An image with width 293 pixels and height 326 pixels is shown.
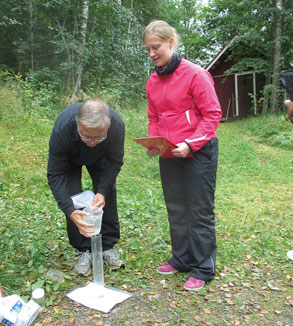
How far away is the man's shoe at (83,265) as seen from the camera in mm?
2899

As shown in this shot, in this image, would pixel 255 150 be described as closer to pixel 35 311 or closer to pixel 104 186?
pixel 104 186

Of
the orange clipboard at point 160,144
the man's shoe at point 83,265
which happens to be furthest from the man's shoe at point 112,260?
the orange clipboard at point 160,144

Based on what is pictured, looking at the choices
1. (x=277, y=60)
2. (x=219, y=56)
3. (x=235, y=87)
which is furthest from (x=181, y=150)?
(x=235, y=87)

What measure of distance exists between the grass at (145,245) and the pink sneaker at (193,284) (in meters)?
0.05

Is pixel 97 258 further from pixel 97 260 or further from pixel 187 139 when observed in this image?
pixel 187 139

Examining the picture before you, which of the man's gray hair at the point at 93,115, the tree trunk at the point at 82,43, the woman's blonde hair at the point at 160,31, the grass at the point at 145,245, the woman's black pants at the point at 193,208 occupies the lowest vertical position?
the grass at the point at 145,245

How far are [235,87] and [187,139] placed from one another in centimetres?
1730

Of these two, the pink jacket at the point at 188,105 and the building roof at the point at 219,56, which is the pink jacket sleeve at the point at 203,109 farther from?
the building roof at the point at 219,56

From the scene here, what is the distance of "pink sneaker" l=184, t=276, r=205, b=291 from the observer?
107 inches

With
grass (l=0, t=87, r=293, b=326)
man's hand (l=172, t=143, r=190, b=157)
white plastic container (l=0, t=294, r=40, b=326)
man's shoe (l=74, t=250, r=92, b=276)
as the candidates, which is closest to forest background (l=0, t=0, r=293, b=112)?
grass (l=0, t=87, r=293, b=326)

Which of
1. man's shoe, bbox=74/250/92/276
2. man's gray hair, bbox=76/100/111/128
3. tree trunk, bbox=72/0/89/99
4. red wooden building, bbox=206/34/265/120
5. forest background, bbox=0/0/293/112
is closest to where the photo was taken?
man's gray hair, bbox=76/100/111/128

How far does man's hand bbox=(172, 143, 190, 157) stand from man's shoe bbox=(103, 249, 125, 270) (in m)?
1.21

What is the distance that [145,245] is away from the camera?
142 inches

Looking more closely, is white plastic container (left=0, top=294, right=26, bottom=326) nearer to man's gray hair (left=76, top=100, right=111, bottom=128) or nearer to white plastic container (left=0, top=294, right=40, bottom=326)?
white plastic container (left=0, top=294, right=40, bottom=326)
